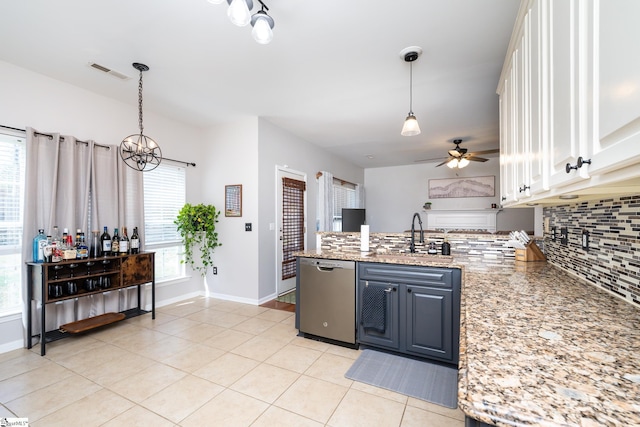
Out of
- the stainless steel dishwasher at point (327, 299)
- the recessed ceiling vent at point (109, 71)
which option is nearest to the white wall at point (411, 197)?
the stainless steel dishwasher at point (327, 299)

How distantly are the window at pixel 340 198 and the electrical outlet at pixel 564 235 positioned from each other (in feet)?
14.7

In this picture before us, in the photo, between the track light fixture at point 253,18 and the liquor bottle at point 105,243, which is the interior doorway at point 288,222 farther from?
the track light fixture at point 253,18

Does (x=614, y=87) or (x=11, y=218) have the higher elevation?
(x=614, y=87)

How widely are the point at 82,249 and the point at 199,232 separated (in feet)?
5.23

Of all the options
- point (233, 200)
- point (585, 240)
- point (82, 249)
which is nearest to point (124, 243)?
point (82, 249)

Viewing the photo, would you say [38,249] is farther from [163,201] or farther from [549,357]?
[549,357]

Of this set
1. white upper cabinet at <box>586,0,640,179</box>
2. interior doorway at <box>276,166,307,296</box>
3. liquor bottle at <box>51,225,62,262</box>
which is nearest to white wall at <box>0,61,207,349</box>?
liquor bottle at <box>51,225,62,262</box>

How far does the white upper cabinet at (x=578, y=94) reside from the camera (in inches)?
24.8

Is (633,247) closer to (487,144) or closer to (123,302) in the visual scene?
(123,302)

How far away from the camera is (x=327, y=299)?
280cm

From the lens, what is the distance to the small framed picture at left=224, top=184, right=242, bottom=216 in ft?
13.8

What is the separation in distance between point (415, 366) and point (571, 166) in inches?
82.5

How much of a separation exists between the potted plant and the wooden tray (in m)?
1.26

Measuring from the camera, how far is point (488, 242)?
2625mm
